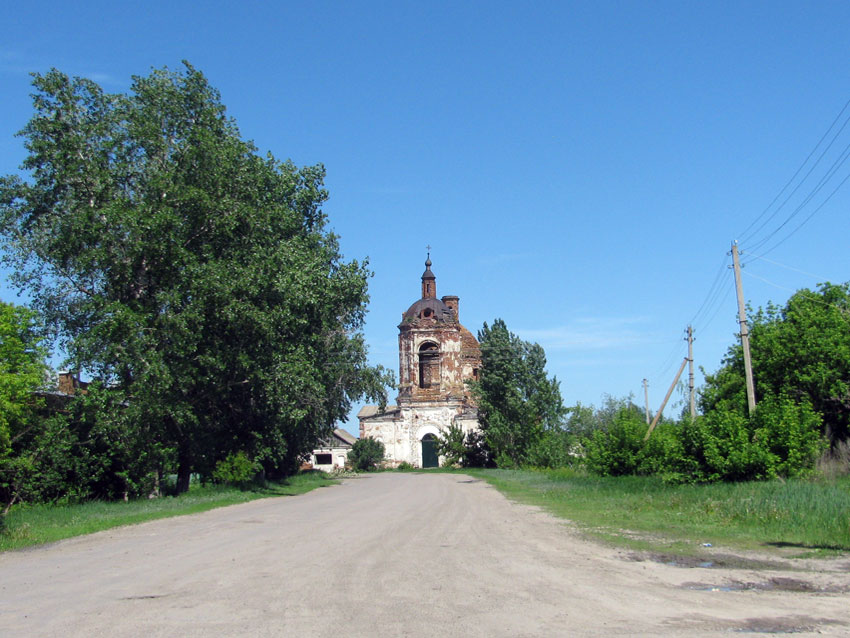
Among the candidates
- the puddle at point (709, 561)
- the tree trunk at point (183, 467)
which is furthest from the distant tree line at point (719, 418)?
the tree trunk at point (183, 467)

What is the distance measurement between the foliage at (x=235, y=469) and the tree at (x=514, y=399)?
2781cm

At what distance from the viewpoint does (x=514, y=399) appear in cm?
5681

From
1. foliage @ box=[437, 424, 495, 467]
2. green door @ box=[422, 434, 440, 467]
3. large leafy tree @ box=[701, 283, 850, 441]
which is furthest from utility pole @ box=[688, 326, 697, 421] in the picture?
green door @ box=[422, 434, 440, 467]

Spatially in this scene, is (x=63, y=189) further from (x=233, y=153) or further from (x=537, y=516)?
(x=537, y=516)

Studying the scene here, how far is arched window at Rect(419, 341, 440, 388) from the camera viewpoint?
74125 millimetres

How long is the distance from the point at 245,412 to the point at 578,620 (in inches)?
1073

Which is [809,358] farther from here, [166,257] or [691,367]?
[166,257]

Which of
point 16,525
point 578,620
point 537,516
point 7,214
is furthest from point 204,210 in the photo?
point 578,620

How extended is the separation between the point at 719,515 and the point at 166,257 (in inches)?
738

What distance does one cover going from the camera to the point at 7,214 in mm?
27578

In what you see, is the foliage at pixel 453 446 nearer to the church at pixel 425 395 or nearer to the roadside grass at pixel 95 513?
the church at pixel 425 395

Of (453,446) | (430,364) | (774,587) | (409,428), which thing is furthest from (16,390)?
(430,364)

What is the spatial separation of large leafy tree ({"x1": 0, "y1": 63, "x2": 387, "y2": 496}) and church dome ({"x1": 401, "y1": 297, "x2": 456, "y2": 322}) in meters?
42.8

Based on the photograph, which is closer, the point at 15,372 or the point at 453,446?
the point at 15,372
